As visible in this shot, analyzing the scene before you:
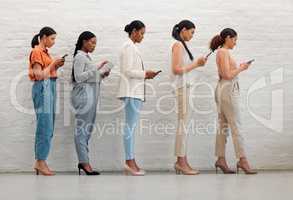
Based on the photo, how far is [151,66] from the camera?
6969 mm

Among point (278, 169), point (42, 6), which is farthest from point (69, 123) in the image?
point (278, 169)

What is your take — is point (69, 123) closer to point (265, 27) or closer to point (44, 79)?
point (44, 79)

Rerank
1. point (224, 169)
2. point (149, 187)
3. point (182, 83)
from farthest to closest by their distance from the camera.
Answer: point (224, 169), point (182, 83), point (149, 187)

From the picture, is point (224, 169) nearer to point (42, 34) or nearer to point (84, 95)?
point (84, 95)

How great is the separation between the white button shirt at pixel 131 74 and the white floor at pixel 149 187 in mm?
847

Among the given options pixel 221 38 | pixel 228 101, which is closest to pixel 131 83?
pixel 228 101

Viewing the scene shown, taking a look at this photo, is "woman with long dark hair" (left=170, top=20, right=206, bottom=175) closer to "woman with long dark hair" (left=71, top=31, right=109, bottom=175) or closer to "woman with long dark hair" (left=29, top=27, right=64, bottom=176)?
"woman with long dark hair" (left=71, top=31, right=109, bottom=175)

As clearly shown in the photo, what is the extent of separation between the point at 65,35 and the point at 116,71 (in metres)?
0.69

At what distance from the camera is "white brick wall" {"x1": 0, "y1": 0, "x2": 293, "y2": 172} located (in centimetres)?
A: 673

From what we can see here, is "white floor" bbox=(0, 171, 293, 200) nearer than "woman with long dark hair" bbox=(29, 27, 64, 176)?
Yes

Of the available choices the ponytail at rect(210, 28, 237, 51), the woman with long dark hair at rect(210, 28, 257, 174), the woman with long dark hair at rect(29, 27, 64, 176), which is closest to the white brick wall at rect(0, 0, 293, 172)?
the ponytail at rect(210, 28, 237, 51)

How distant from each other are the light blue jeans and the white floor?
315 millimetres

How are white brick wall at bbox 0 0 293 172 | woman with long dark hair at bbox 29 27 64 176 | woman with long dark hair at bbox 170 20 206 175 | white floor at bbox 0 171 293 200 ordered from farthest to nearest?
1. white brick wall at bbox 0 0 293 172
2. woman with long dark hair at bbox 170 20 206 175
3. woman with long dark hair at bbox 29 27 64 176
4. white floor at bbox 0 171 293 200

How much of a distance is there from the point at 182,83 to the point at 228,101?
53 centimetres
